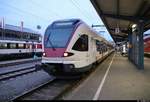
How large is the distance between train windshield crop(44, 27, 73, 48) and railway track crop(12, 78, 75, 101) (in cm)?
180

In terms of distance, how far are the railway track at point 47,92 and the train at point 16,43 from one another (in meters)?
19.7

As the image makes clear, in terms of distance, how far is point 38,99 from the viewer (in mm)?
8711

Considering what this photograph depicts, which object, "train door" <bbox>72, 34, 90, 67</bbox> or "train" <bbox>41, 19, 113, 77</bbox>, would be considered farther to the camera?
"train door" <bbox>72, 34, 90, 67</bbox>

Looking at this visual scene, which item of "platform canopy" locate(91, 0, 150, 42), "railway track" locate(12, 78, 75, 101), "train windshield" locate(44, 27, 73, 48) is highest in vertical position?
"platform canopy" locate(91, 0, 150, 42)

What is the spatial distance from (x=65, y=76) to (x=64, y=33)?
2031 millimetres

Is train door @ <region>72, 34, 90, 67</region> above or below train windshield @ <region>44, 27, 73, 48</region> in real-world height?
below

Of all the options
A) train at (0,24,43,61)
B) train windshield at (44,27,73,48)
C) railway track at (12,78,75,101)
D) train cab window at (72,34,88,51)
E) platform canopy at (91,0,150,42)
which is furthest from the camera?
train at (0,24,43,61)

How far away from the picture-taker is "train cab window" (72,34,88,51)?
456 inches

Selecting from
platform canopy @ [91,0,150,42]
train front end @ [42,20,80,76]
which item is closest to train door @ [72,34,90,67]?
train front end @ [42,20,80,76]

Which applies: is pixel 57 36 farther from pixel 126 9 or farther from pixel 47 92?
pixel 126 9

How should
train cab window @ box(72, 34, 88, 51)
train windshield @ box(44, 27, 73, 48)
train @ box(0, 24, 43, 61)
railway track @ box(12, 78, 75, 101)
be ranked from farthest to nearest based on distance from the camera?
train @ box(0, 24, 43, 61), train cab window @ box(72, 34, 88, 51), train windshield @ box(44, 27, 73, 48), railway track @ box(12, 78, 75, 101)

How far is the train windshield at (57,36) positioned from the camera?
11448 millimetres

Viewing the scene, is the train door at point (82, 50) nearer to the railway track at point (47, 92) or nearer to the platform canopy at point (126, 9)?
the railway track at point (47, 92)

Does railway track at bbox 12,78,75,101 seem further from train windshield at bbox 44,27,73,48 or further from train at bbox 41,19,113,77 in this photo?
train windshield at bbox 44,27,73,48
